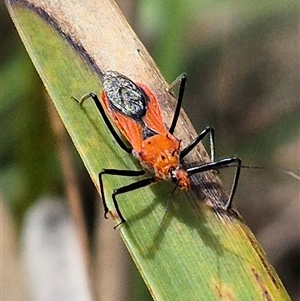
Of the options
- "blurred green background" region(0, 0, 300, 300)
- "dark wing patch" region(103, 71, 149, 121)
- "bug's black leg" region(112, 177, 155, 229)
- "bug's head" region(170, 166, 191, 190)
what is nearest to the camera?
"bug's black leg" region(112, 177, 155, 229)

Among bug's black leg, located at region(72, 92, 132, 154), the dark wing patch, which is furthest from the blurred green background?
bug's black leg, located at region(72, 92, 132, 154)

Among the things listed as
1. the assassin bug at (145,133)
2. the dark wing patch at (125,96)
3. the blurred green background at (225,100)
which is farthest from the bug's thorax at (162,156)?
the blurred green background at (225,100)

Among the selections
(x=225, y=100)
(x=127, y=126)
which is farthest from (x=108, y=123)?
(x=225, y=100)

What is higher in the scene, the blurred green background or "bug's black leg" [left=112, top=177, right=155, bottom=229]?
the blurred green background

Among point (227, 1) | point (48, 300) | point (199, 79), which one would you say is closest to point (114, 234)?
point (48, 300)

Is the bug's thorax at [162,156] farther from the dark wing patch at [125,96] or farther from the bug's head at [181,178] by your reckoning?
the dark wing patch at [125,96]

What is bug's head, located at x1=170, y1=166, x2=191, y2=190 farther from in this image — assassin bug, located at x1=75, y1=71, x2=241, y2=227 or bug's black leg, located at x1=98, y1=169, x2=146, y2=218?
bug's black leg, located at x1=98, y1=169, x2=146, y2=218

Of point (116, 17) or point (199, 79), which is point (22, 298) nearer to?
point (116, 17)
